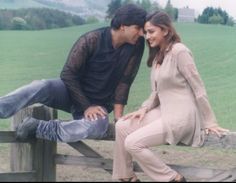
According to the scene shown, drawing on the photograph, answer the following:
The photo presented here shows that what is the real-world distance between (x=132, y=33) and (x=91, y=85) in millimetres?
471

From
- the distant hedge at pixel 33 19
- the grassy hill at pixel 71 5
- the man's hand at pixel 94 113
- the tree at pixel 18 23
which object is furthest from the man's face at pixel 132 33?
the tree at pixel 18 23

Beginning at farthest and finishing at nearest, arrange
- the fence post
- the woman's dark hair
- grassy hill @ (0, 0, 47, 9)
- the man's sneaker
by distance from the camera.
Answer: grassy hill @ (0, 0, 47, 9)
the fence post
the man's sneaker
the woman's dark hair

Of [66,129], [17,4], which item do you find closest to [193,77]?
[66,129]

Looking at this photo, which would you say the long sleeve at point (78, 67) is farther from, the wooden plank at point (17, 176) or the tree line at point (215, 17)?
the tree line at point (215, 17)

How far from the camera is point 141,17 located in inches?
177

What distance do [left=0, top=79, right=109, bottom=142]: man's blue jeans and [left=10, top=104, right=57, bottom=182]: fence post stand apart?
0.10m

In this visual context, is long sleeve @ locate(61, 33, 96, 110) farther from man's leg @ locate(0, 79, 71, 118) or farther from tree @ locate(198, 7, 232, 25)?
tree @ locate(198, 7, 232, 25)

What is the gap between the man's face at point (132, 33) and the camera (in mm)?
4516

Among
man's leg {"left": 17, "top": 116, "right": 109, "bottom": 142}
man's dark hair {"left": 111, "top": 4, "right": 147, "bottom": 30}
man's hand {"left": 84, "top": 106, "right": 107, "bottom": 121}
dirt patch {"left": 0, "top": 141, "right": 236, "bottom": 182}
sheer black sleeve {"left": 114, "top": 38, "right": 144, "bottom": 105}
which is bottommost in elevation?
dirt patch {"left": 0, "top": 141, "right": 236, "bottom": 182}

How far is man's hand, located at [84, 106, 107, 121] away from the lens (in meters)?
4.47

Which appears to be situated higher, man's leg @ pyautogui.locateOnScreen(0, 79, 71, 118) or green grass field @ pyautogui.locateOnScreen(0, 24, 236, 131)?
man's leg @ pyautogui.locateOnScreen(0, 79, 71, 118)

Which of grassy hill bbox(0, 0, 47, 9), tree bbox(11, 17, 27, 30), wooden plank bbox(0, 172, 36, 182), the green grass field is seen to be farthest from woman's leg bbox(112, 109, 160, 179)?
grassy hill bbox(0, 0, 47, 9)

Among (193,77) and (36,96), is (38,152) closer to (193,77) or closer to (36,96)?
(36,96)

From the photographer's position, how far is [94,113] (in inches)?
177
